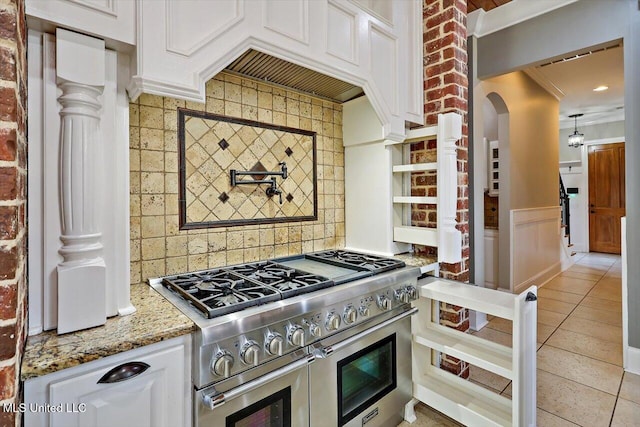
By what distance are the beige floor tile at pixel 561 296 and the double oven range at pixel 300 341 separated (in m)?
3.12

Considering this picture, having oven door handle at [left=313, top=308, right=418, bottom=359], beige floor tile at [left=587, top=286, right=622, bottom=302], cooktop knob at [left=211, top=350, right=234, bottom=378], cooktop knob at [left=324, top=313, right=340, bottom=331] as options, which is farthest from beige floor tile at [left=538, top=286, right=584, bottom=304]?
cooktop knob at [left=211, top=350, right=234, bottom=378]

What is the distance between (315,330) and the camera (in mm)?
1306

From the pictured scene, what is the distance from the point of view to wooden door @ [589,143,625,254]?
252 inches

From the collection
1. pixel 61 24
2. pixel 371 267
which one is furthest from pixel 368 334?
pixel 61 24

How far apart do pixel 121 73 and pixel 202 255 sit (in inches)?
35.6

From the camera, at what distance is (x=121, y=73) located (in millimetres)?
1148

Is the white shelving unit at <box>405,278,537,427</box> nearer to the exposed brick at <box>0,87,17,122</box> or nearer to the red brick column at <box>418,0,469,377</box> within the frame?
the red brick column at <box>418,0,469,377</box>

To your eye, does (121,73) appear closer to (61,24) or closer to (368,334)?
(61,24)

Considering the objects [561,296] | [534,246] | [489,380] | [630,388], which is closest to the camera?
[630,388]

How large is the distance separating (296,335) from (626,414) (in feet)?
6.88

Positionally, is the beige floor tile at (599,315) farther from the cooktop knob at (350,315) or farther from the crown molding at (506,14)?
the cooktop knob at (350,315)

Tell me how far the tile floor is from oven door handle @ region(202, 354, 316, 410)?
3.26ft

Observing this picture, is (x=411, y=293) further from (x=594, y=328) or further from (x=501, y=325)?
(x=594, y=328)

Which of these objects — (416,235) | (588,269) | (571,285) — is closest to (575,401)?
(416,235)
